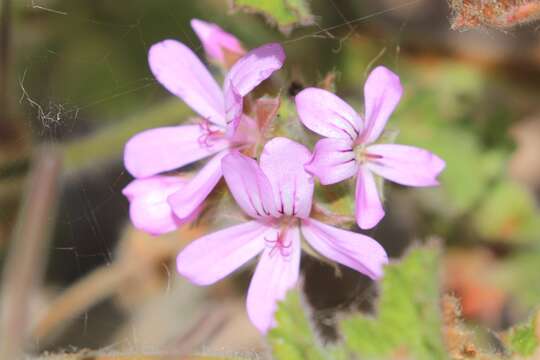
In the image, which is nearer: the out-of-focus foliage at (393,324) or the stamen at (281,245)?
the out-of-focus foliage at (393,324)

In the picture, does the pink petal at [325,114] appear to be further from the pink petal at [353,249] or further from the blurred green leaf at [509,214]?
the blurred green leaf at [509,214]

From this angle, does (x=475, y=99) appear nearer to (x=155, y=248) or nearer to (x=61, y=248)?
(x=155, y=248)

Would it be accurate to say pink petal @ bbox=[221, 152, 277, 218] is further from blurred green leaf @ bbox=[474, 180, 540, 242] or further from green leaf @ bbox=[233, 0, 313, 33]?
blurred green leaf @ bbox=[474, 180, 540, 242]

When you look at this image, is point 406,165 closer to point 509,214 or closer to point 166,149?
point 166,149

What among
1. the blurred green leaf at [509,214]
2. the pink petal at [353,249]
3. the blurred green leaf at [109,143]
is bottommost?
the blurred green leaf at [509,214]

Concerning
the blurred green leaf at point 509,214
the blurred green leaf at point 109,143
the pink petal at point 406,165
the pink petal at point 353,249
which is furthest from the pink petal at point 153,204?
the blurred green leaf at point 509,214

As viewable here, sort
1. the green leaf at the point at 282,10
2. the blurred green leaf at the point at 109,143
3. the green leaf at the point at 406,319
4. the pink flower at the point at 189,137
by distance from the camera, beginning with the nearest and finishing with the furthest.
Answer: the green leaf at the point at 406,319
the pink flower at the point at 189,137
the green leaf at the point at 282,10
the blurred green leaf at the point at 109,143

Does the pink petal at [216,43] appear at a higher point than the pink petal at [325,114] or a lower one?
lower
